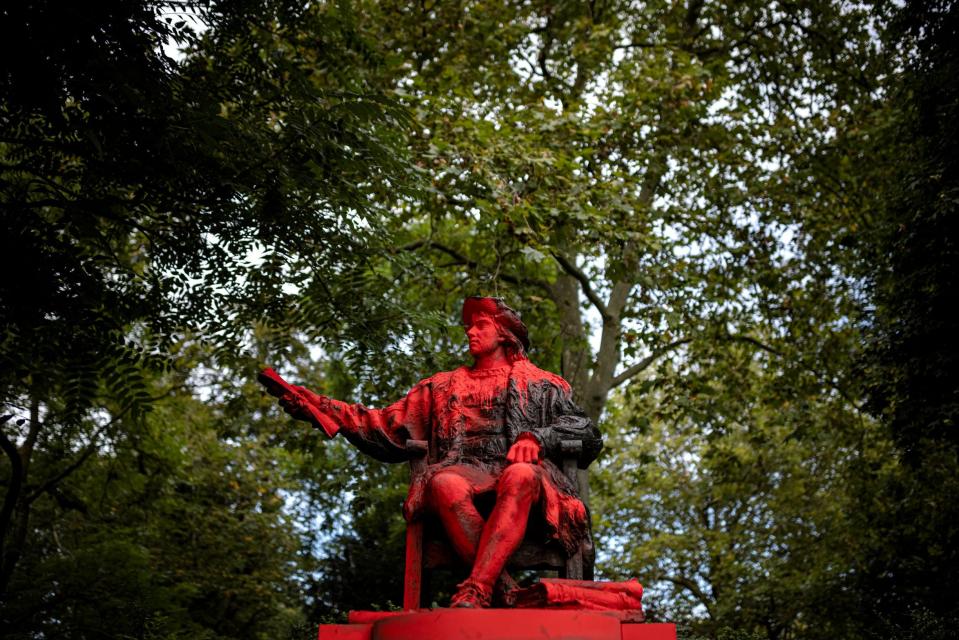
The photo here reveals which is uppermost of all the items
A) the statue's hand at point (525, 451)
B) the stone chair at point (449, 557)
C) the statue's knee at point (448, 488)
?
the statue's hand at point (525, 451)

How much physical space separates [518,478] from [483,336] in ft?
4.43

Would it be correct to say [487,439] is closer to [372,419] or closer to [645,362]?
[372,419]

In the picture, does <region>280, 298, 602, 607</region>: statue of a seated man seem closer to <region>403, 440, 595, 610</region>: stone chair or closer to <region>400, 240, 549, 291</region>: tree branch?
<region>403, 440, 595, 610</region>: stone chair

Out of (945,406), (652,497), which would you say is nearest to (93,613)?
(945,406)

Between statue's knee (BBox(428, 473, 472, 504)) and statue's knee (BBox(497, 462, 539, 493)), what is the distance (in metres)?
0.19

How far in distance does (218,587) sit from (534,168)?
9.21m

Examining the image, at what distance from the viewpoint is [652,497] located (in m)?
23.4

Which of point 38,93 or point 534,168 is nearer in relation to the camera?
point 38,93

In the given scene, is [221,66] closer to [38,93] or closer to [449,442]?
[38,93]

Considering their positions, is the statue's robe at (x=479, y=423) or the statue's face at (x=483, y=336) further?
the statue's face at (x=483, y=336)

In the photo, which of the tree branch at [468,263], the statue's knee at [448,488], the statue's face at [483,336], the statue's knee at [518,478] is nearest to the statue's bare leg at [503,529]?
the statue's knee at [518,478]

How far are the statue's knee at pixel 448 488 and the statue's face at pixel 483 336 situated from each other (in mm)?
1118

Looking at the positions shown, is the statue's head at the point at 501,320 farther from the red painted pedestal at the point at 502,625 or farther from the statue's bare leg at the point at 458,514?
the red painted pedestal at the point at 502,625

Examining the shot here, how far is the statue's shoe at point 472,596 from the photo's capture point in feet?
16.5
